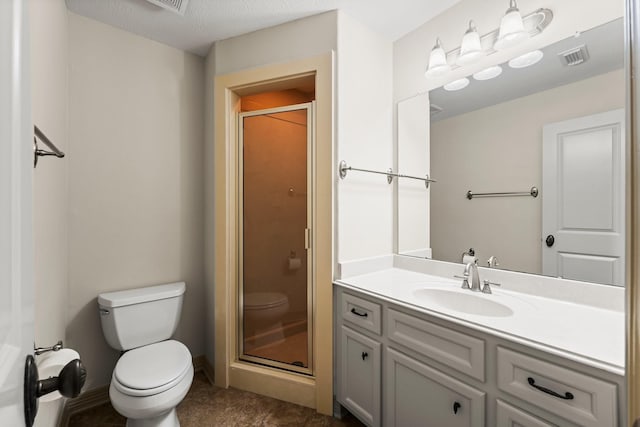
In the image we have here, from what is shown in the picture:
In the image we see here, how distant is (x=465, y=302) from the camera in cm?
151

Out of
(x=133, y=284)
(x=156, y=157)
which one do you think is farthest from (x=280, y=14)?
(x=133, y=284)

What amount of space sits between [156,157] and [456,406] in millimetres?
2283

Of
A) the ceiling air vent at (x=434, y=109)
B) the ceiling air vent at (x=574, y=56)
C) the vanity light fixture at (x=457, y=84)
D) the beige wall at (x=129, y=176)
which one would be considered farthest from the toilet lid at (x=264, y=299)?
the ceiling air vent at (x=574, y=56)

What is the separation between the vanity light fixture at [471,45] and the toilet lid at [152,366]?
7.41 feet

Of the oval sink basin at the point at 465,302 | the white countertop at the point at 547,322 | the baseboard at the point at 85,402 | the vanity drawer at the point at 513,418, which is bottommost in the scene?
the baseboard at the point at 85,402

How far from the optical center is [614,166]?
47.8 inches

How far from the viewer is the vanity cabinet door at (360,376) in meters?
1.52

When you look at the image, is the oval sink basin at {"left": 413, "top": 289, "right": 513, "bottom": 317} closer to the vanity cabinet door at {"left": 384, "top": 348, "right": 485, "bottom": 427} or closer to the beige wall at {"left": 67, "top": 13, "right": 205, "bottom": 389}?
the vanity cabinet door at {"left": 384, "top": 348, "right": 485, "bottom": 427}

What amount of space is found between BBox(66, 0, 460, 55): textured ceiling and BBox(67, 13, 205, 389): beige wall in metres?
0.16

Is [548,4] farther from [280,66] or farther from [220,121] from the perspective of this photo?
[220,121]

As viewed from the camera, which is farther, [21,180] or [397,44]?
[397,44]

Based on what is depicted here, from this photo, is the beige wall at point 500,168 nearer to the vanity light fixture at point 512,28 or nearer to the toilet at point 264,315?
the vanity light fixture at point 512,28

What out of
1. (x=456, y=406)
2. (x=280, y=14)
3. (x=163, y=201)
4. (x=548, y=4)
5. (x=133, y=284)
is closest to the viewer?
(x=456, y=406)

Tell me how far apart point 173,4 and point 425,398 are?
2426 millimetres
